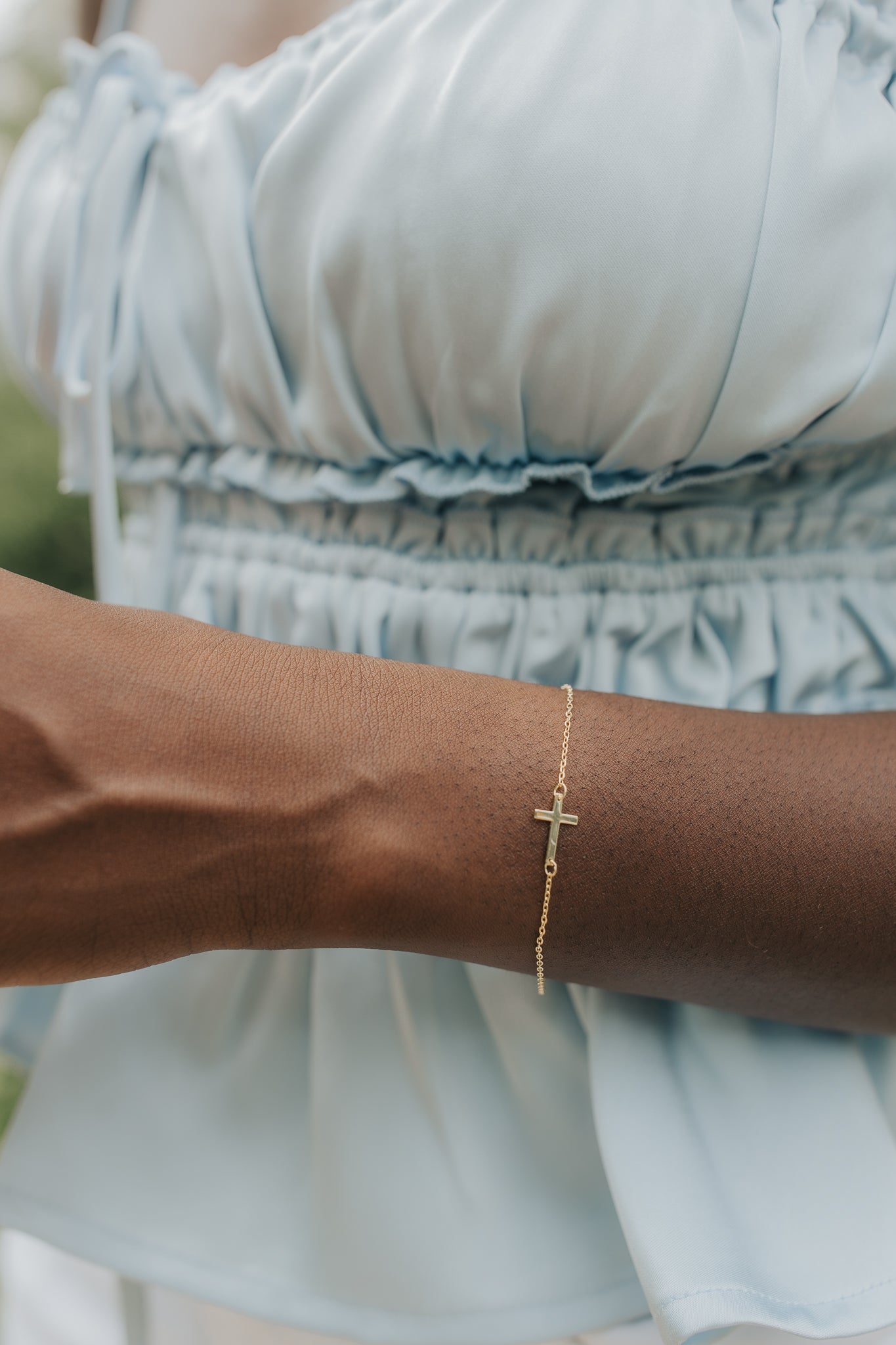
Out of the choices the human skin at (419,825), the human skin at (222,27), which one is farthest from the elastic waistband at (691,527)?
the human skin at (222,27)

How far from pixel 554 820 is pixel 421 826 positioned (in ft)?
0.35

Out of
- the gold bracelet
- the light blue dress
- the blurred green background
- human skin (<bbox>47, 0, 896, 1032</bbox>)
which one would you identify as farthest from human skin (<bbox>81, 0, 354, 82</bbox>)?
the blurred green background

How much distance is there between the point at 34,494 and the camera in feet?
9.52

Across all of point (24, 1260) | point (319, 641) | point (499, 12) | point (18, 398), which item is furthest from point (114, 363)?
point (18, 398)

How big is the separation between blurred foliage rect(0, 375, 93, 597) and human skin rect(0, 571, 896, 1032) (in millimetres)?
2464

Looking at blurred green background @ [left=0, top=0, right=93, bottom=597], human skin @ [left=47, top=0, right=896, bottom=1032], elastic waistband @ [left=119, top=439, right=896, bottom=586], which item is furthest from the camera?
blurred green background @ [left=0, top=0, right=93, bottom=597]

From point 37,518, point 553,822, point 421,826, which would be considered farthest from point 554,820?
point 37,518

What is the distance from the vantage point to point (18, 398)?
9.94 feet

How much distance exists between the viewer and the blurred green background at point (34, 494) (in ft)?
9.45

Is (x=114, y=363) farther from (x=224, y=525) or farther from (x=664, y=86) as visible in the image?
(x=664, y=86)

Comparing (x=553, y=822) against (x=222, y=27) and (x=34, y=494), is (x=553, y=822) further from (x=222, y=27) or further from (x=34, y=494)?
(x=34, y=494)

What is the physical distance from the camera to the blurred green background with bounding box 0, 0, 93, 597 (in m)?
2.88

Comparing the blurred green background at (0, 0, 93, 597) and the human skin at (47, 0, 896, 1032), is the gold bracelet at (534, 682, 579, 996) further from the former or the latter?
the blurred green background at (0, 0, 93, 597)

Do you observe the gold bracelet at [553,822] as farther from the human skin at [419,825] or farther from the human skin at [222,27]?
the human skin at [222,27]
